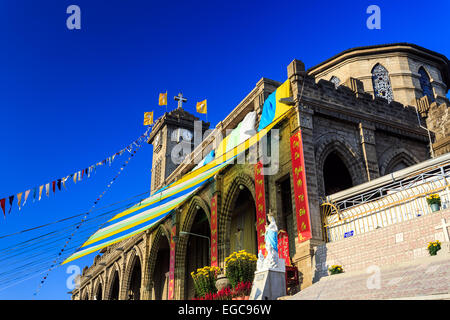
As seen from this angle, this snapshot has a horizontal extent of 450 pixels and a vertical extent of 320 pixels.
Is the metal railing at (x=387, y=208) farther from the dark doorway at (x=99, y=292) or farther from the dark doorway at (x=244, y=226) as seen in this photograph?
the dark doorway at (x=99, y=292)

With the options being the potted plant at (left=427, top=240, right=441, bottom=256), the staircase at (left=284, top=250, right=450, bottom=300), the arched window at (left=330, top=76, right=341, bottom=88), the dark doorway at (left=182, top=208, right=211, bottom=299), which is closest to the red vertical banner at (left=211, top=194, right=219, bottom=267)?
the dark doorway at (left=182, top=208, right=211, bottom=299)

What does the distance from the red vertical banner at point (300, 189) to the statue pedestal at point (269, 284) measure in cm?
224

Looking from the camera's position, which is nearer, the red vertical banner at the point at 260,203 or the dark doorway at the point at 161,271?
the red vertical banner at the point at 260,203

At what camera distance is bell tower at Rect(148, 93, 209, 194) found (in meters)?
37.9

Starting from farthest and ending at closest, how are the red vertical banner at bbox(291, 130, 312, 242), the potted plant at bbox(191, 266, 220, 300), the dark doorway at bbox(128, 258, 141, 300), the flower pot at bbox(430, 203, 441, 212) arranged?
the dark doorway at bbox(128, 258, 141, 300) < the potted plant at bbox(191, 266, 220, 300) < the red vertical banner at bbox(291, 130, 312, 242) < the flower pot at bbox(430, 203, 441, 212)

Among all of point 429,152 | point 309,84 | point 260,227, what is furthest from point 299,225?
point 429,152

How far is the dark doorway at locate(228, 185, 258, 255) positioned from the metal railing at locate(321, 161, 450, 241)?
6.89 metres

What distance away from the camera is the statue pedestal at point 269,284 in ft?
38.6

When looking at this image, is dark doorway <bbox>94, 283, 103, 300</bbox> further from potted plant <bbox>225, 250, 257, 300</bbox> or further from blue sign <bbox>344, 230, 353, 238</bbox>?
blue sign <bbox>344, 230, 353, 238</bbox>

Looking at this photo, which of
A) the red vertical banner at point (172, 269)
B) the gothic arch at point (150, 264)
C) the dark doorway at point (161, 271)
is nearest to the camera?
the red vertical banner at point (172, 269)

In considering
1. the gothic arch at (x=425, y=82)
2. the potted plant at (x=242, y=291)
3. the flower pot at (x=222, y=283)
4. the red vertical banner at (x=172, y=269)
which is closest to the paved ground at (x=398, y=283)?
the potted plant at (x=242, y=291)
